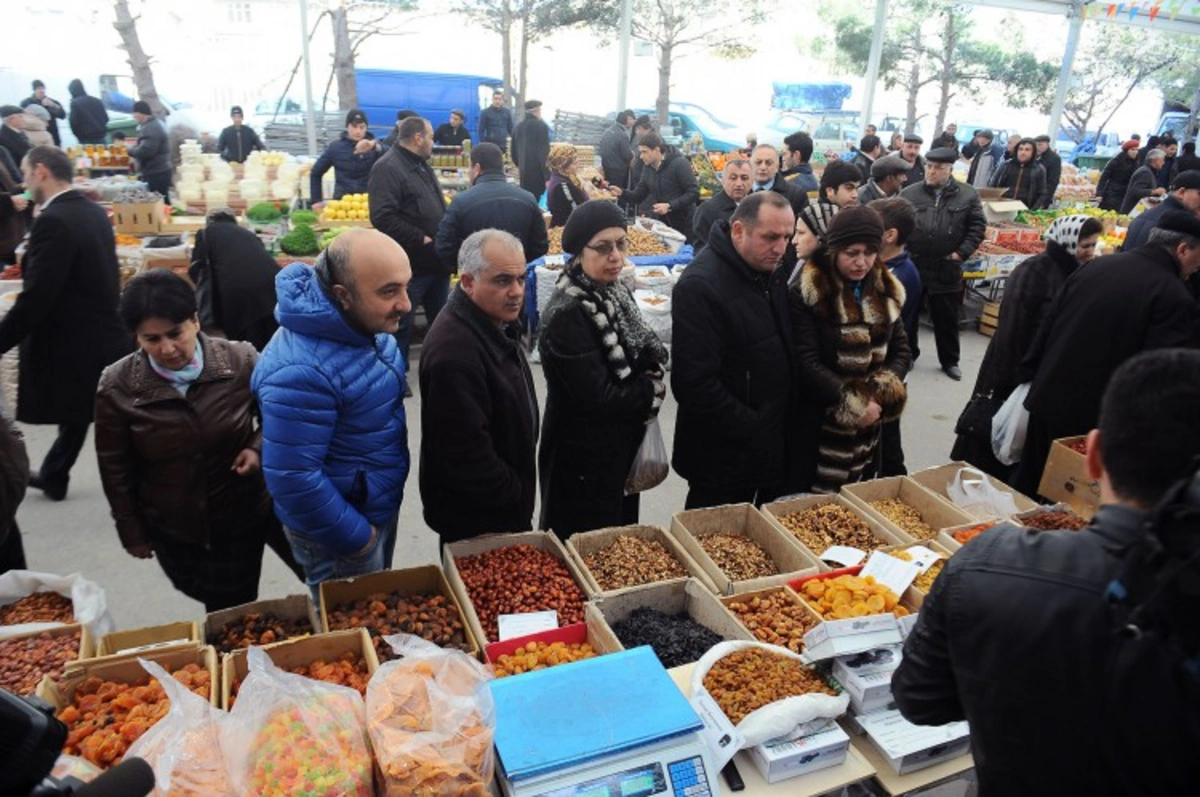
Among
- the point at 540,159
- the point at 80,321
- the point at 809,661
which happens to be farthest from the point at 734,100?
the point at 809,661

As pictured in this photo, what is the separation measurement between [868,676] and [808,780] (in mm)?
312

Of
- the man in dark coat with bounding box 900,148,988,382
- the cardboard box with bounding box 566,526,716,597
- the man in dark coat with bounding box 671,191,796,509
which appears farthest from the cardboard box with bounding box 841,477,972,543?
the man in dark coat with bounding box 900,148,988,382

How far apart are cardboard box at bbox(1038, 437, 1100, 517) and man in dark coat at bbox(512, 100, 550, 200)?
797 centimetres

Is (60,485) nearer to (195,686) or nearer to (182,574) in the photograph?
(182,574)

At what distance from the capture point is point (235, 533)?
8.58 ft

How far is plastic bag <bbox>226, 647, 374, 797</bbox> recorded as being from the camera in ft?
4.76

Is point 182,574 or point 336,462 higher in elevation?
point 336,462

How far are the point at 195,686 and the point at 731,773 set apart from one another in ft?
4.45

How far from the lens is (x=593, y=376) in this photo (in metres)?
2.73

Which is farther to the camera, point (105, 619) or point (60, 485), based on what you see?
point (60, 485)

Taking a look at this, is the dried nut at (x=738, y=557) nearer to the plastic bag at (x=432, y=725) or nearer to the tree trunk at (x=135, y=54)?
the plastic bag at (x=432, y=725)

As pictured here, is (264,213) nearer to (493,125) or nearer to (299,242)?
(299,242)

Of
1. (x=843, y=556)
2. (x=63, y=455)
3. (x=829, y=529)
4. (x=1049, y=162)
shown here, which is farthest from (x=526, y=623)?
(x=1049, y=162)

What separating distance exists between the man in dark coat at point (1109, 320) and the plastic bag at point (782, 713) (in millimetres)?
2313
